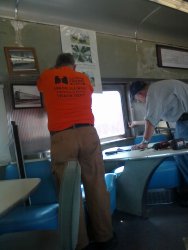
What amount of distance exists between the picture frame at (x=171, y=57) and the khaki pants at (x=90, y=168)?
2.34 m

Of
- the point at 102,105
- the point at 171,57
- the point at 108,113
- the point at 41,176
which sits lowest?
the point at 41,176

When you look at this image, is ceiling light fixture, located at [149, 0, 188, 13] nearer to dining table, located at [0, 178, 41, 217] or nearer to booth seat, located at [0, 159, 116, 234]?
booth seat, located at [0, 159, 116, 234]

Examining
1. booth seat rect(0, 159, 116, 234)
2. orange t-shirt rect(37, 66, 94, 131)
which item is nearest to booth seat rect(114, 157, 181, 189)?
booth seat rect(0, 159, 116, 234)

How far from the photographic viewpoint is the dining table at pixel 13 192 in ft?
3.40

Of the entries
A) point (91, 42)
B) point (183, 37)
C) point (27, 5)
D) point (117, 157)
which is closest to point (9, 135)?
point (117, 157)

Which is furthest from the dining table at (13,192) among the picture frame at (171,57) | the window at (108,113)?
the picture frame at (171,57)

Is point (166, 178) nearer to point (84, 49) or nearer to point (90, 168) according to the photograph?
point (90, 168)

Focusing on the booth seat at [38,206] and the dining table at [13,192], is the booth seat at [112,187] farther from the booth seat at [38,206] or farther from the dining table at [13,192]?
the dining table at [13,192]

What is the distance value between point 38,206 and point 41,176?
27cm

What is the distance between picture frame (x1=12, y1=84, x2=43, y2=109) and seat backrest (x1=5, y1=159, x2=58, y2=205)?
21.7 inches

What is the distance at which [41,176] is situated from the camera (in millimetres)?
2318

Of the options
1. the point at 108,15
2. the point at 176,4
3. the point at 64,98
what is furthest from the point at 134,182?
the point at 176,4

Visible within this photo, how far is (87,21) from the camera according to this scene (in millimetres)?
3148

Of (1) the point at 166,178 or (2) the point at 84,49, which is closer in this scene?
(1) the point at 166,178
